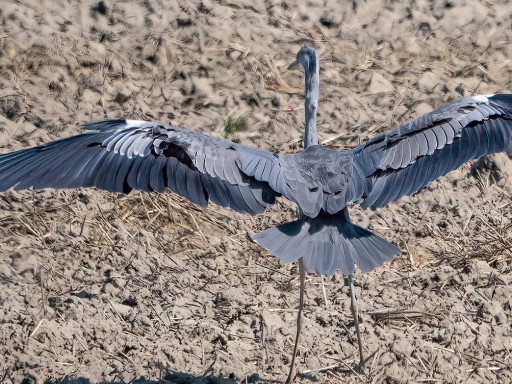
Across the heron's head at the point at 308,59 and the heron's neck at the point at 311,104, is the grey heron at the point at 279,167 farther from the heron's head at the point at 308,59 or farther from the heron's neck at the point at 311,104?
the heron's head at the point at 308,59

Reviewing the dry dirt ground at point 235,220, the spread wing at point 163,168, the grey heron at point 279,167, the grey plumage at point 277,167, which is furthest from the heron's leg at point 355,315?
the spread wing at point 163,168

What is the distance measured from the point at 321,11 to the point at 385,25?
0.70 meters

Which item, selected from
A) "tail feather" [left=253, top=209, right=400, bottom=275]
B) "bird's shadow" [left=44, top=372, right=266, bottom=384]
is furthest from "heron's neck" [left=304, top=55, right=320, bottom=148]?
"bird's shadow" [left=44, top=372, right=266, bottom=384]

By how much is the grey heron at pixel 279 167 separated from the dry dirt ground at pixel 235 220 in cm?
80

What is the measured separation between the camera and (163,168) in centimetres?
462

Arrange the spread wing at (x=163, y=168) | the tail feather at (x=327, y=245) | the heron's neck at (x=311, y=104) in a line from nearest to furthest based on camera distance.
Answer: the tail feather at (x=327, y=245) → the spread wing at (x=163, y=168) → the heron's neck at (x=311, y=104)

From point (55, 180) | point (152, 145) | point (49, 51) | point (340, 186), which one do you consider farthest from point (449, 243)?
point (49, 51)

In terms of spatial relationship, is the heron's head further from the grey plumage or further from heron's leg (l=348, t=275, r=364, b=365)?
heron's leg (l=348, t=275, r=364, b=365)

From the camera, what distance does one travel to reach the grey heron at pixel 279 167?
4562mm

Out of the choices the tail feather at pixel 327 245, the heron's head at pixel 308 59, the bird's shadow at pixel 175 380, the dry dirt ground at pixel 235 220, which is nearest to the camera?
the tail feather at pixel 327 245

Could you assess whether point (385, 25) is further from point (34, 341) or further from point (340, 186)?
point (34, 341)

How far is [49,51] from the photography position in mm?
7098

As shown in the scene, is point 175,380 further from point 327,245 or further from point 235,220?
point 235,220

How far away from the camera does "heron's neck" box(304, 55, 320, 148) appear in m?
5.41
